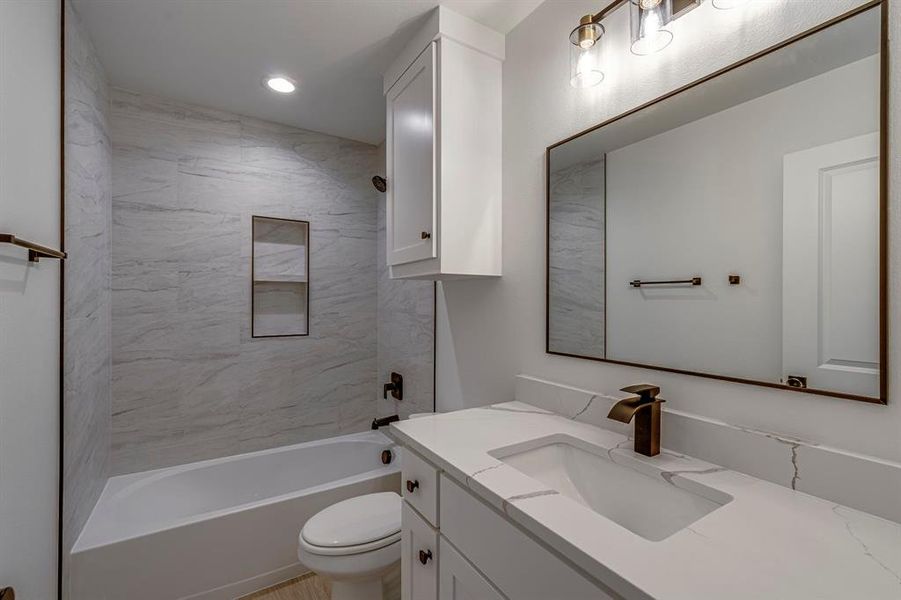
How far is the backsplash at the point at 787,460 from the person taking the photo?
2.22 ft

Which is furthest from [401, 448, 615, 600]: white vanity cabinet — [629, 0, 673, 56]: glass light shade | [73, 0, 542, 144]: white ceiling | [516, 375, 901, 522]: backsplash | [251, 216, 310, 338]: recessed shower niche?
[251, 216, 310, 338]: recessed shower niche

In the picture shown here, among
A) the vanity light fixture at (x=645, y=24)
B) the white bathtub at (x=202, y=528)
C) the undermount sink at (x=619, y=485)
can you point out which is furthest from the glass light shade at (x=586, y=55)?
the white bathtub at (x=202, y=528)

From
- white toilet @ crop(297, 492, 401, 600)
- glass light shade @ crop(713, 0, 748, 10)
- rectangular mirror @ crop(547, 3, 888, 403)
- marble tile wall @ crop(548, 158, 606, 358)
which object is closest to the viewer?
rectangular mirror @ crop(547, 3, 888, 403)

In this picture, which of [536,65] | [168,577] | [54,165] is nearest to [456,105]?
[536,65]

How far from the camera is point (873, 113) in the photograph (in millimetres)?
710

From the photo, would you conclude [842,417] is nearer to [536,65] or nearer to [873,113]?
[873,113]

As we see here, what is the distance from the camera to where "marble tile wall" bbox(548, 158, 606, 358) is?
1224 millimetres

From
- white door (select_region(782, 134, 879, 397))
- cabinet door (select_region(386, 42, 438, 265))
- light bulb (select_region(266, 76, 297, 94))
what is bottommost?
white door (select_region(782, 134, 879, 397))

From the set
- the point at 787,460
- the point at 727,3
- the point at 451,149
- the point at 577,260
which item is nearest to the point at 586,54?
the point at 727,3

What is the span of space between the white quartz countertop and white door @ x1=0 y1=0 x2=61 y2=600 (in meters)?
1.13

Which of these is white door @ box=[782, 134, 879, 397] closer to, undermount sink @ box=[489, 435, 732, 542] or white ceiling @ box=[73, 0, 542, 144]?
undermount sink @ box=[489, 435, 732, 542]

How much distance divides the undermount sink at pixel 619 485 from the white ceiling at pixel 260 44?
156 centimetres

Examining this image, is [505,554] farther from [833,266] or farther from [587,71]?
[587,71]

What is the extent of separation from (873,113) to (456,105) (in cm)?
114
